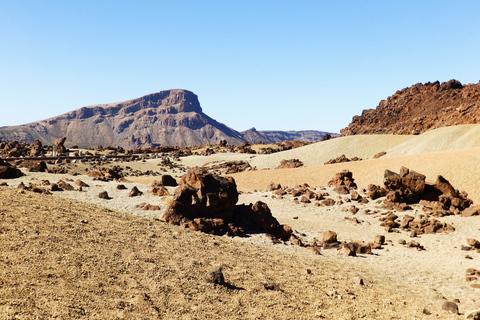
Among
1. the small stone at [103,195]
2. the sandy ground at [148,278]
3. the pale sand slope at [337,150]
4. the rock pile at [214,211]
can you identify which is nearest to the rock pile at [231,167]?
the pale sand slope at [337,150]

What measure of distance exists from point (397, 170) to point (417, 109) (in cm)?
6596

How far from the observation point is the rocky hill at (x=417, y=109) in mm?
67000

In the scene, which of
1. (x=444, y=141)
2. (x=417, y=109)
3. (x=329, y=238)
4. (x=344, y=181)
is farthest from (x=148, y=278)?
(x=417, y=109)

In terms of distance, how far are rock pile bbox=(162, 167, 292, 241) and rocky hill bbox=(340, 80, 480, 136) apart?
184 feet

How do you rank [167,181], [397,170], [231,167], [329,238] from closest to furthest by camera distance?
[329,238]
[167,181]
[397,170]
[231,167]

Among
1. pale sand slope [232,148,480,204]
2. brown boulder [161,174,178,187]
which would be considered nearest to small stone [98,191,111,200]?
brown boulder [161,174,178,187]

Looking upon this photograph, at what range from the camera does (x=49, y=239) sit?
8039mm

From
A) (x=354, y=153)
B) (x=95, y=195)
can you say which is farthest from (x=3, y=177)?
(x=354, y=153)

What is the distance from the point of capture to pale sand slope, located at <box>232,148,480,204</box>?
81.2 feet

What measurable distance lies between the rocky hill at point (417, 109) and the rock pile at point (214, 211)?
56.0 meters

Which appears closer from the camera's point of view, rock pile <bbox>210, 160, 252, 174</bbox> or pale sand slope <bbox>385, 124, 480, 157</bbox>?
pale sand slope <bbox>385, 124, 480, 157</bbox>

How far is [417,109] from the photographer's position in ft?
285

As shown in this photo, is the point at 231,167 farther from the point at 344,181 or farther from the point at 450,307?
the point at 450,307

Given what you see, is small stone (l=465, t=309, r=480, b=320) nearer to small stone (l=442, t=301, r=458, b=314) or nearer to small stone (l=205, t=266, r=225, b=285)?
small stone (l=442, t=301, r=458, b=314)
